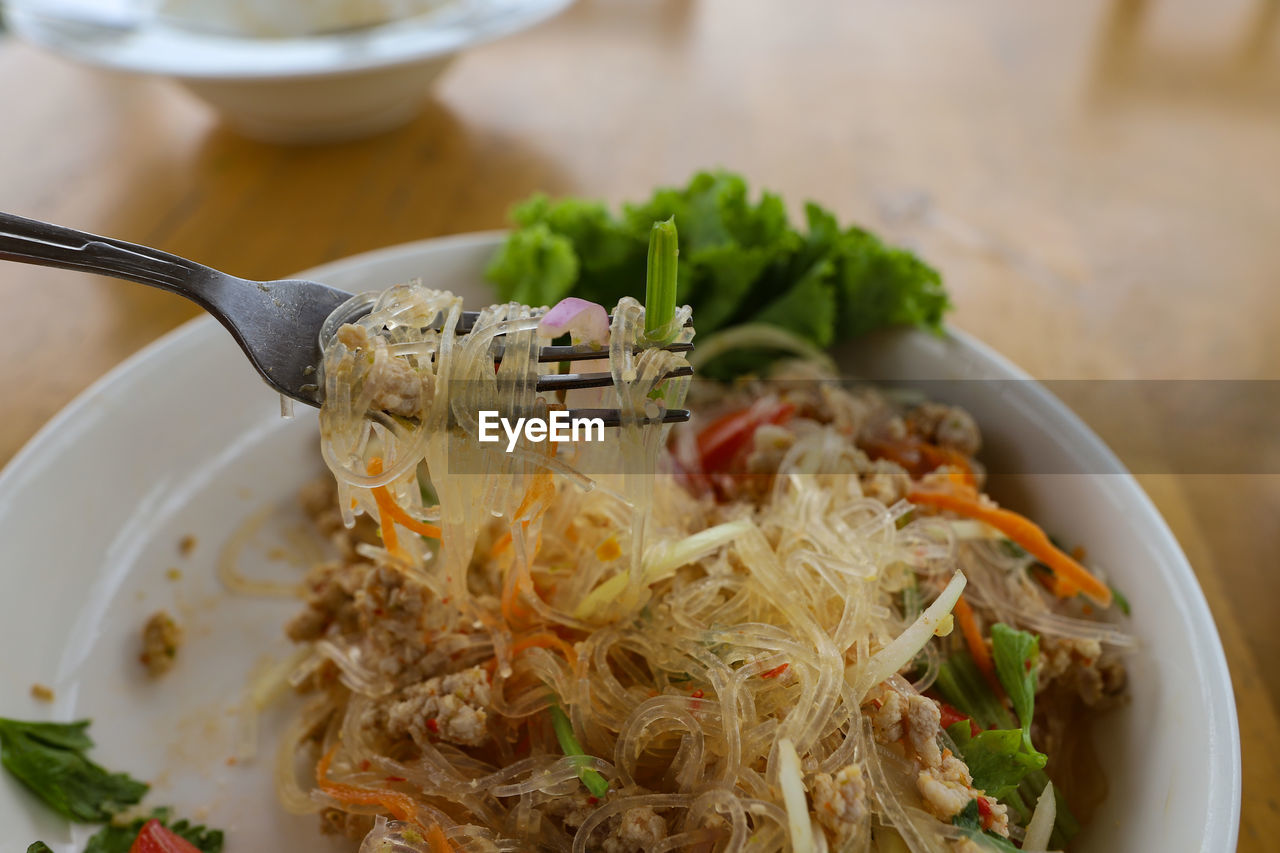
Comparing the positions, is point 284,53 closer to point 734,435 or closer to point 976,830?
point 734,435

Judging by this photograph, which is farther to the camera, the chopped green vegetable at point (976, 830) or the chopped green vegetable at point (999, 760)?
the chopped green vegetable at point (999, 760)

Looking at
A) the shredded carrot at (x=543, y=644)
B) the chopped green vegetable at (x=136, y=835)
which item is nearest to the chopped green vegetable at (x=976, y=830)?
the shredded carrot at (x=543, y=644)

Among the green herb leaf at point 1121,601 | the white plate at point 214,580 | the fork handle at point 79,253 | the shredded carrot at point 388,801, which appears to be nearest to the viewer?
the fork handle at point 79,253

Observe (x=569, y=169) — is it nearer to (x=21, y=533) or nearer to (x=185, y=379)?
(x=185, y=379)

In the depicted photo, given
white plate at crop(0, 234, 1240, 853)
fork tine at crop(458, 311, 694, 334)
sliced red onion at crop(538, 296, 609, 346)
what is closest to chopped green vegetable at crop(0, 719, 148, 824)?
white plate at crop(0, 234, 1240, 853)

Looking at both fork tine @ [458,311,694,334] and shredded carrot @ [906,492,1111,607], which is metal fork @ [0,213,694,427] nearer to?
fork tine @ [458,311,694,334]

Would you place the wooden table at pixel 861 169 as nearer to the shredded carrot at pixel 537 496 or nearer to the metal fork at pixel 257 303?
the metal fork at pixel 257 303
